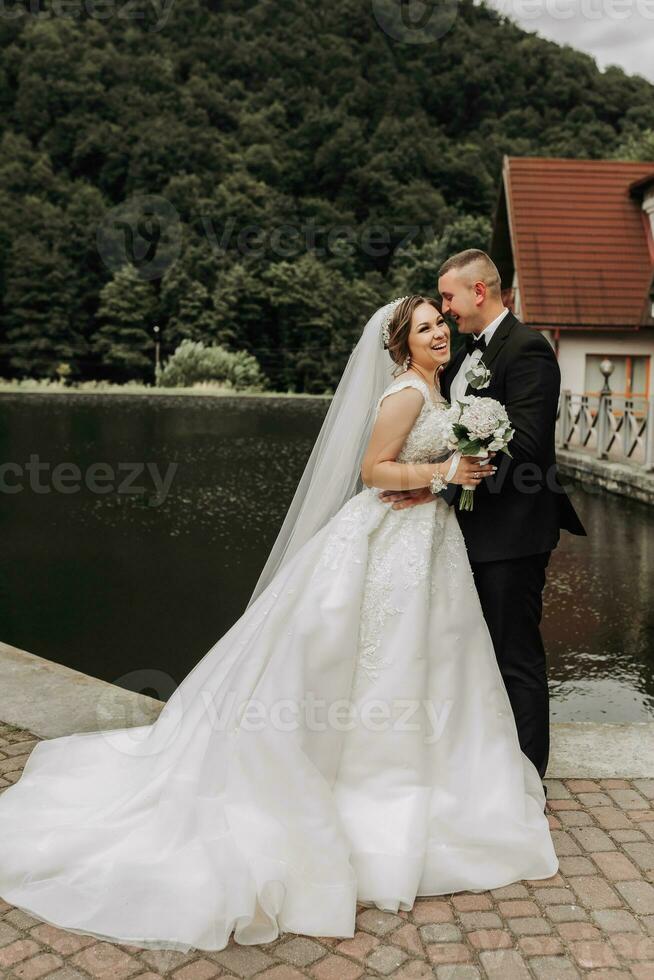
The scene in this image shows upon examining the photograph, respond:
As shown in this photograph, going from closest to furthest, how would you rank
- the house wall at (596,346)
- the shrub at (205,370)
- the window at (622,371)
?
the house wall at (596,346) < the window at (622,371) < the shrub at (205,370)

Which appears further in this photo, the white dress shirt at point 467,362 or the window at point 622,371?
the window at point 622,371

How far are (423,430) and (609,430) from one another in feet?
47.2

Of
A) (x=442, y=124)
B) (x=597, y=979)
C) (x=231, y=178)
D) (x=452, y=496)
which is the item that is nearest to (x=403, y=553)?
(x=452, y=496)

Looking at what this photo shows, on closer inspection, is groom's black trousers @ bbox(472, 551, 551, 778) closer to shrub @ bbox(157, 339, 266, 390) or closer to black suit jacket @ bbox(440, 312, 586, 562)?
black suit jacket @ bbox(440, 312, 586, 562)

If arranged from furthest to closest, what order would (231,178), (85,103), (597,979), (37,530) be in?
(85,103), (231,178), (37,530), (597,979)

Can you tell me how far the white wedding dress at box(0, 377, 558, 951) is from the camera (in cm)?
297

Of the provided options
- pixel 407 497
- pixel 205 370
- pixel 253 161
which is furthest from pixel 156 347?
pixel 407 497

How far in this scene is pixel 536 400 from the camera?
358 centimetres

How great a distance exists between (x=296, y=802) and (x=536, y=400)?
1.70 meters

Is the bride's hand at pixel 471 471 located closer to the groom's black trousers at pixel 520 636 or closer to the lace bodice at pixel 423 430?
the lace bodice at pixel 423 430

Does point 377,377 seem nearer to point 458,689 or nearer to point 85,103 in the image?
point 458,689

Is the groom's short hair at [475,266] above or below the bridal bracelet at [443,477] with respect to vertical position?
above

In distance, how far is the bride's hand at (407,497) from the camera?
11.9 ft

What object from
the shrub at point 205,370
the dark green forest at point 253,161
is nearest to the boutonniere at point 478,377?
the shrub at point 205,370
